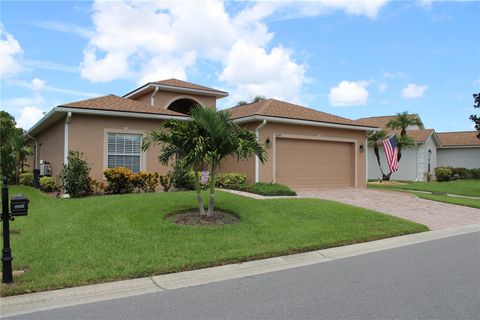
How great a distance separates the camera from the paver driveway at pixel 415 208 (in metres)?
12.3

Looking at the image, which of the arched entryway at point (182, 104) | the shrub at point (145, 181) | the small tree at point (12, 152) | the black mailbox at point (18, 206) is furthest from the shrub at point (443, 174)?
the black mailbox at point (18, 206)

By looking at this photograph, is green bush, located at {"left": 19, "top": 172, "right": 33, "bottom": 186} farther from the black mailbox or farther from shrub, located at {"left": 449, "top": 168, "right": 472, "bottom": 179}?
shrub, located at {"left": 449, "top": 168, "right": 472, "bottom": 179}

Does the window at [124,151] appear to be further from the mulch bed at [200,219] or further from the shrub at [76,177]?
A: the mulch bed at [200,219]

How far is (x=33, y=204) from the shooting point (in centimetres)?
1229

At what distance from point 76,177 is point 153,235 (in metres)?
6.27

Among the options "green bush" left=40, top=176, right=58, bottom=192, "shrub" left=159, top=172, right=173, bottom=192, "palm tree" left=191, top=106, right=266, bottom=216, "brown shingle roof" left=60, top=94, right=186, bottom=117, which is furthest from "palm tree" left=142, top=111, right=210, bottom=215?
"green bush" left=40, top=176, right=58, bottom=192

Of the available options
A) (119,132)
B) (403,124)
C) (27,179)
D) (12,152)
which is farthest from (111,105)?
(403,124)

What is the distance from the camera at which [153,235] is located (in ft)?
26.8

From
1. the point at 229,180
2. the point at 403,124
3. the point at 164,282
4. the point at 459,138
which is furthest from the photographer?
the point at 459,138

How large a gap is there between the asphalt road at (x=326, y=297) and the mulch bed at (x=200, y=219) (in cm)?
320

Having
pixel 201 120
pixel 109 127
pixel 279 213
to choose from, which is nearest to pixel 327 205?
pixel 279 213

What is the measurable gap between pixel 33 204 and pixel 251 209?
6.60 metres

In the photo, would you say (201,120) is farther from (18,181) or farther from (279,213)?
(18,181)

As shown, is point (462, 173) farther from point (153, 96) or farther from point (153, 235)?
point (153, 235)
